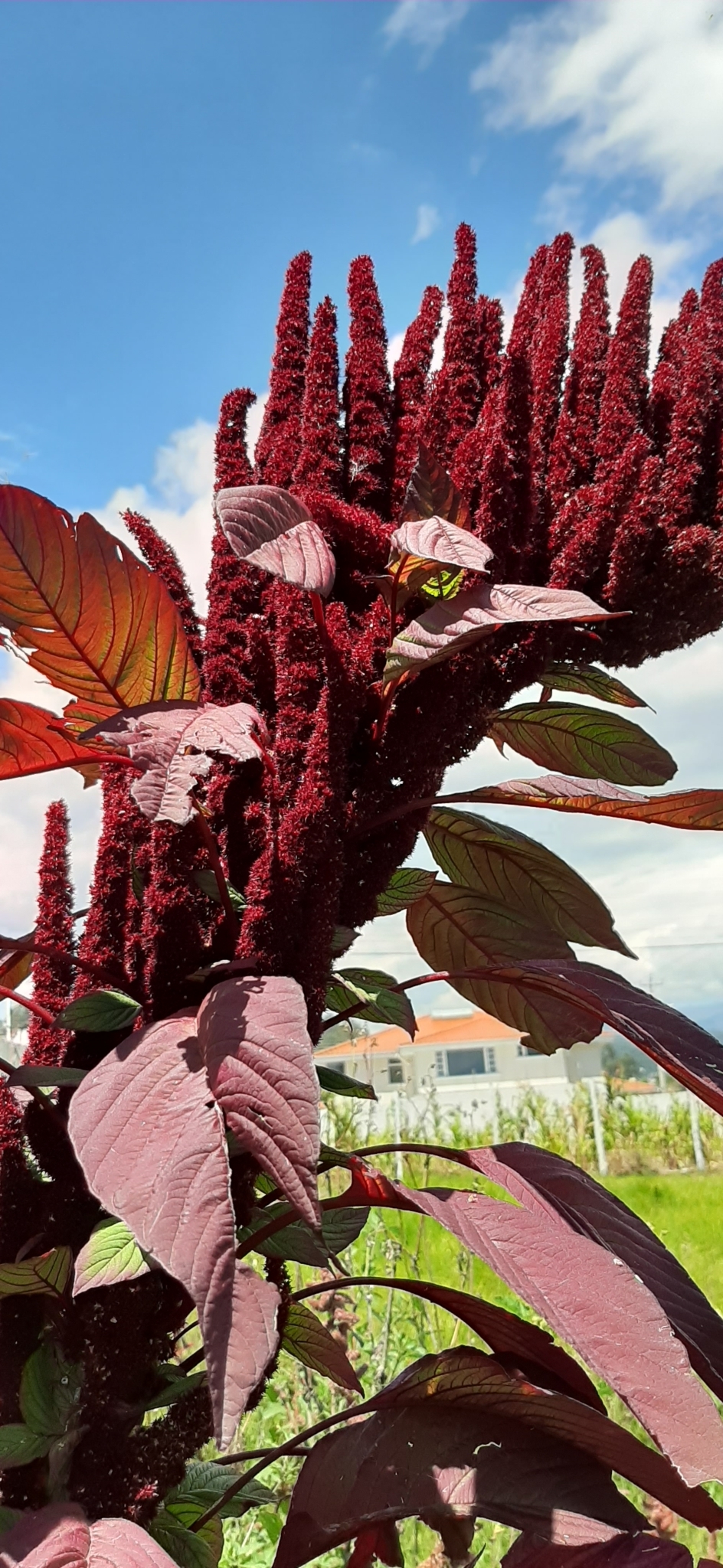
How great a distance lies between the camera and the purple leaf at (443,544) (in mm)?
536

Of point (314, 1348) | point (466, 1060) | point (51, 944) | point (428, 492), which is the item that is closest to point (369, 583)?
point (428, 492)

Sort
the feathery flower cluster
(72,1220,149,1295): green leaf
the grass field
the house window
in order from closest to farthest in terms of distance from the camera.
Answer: (72,1220,149,1295): green leaf < the feathery flower cluster < the grass field < the house window

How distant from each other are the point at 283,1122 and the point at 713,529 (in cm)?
52

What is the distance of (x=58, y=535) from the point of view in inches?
21.7

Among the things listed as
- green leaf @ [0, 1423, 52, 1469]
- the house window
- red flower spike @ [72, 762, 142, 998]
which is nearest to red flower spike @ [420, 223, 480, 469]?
red flower spike @ [72, 762, 142, 998]

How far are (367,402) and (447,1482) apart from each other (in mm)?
644

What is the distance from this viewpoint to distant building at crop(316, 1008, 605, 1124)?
5152 millimetres

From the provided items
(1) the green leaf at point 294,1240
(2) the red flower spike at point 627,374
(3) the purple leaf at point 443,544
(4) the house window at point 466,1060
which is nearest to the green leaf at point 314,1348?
(1) the green leaf at point 294,1240

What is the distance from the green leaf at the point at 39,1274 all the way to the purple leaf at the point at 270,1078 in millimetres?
163

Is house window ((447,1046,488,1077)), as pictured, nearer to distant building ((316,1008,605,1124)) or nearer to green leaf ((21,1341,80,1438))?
distant building ((316,1008,605,1124))

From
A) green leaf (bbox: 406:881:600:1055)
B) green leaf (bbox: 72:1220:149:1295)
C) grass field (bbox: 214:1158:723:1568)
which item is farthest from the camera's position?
grass field (bbox: 214:1158:723:1568)

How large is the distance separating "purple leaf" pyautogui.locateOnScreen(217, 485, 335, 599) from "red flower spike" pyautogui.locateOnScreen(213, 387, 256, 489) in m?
0.17

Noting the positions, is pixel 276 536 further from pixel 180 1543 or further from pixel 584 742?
pixel 180 1543

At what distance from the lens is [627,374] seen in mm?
772
